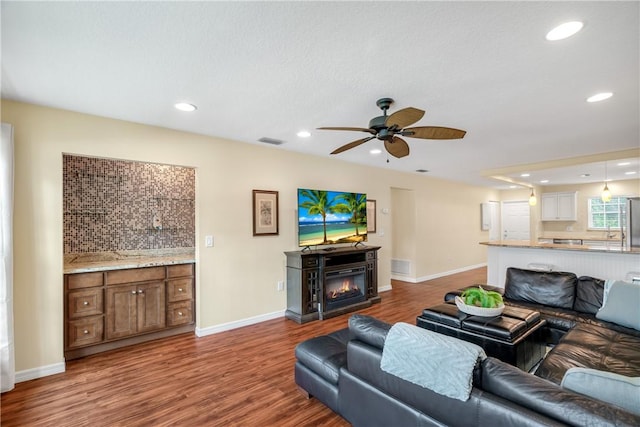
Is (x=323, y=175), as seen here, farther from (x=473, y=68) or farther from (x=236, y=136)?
(x=473, y=68)

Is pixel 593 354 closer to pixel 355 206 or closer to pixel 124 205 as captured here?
pixel 355 206

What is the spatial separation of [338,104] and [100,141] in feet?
7.97

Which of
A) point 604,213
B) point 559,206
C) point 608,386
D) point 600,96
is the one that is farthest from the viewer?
point 559,206

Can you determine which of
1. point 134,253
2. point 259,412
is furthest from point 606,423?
point 134,253

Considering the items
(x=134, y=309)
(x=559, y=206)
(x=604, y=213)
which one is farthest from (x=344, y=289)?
(x=604, y=213)

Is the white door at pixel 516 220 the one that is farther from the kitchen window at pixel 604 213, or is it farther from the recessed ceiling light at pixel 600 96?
the recessed ceiling light at pixel 600 96

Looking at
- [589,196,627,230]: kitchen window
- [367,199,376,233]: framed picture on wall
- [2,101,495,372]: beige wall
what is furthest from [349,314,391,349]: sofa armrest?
[589,196,627,230]: kitchen window

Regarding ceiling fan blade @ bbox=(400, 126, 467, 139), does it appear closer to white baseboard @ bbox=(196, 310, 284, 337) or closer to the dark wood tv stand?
the dark wood tv stand

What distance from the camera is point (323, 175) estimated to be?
4910 mm

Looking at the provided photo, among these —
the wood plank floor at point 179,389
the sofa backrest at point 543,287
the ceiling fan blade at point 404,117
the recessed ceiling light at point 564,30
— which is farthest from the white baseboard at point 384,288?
the recessed ceiling light at point 564,30

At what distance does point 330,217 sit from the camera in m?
4.76

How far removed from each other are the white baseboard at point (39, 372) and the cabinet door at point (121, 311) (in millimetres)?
448

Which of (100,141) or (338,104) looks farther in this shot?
(100,141)

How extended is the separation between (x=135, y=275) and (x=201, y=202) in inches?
42.6
